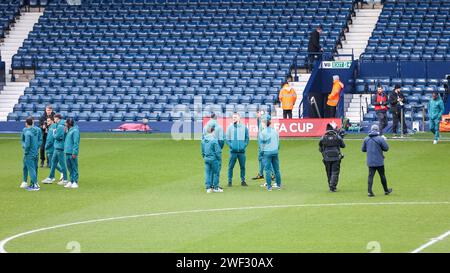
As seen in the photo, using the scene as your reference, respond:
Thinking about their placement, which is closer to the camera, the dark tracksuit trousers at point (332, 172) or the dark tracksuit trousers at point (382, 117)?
the dark tracksuit trousers at point (332, 172)

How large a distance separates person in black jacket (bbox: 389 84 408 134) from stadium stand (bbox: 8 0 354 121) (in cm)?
621

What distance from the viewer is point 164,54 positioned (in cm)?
5362

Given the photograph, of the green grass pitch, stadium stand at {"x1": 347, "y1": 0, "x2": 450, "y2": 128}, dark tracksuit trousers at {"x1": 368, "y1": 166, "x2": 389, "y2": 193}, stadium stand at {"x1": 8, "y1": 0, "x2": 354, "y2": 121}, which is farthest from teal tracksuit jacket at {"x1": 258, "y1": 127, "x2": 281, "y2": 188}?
stadium stand at {"x1": 8, "y1": 0, "x2": 354, "y2": 121}

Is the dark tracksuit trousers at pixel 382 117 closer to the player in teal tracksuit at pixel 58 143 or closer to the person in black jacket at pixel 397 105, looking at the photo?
the person in black jacket at pixel 397 105

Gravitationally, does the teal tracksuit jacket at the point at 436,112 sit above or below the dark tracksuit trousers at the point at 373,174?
above

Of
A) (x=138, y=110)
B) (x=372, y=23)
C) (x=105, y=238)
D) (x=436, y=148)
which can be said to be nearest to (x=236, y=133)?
(x=105, y=238)

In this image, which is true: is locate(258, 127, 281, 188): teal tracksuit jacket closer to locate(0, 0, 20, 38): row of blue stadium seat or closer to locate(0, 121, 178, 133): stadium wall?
locate(0, 121, 178, 133): stadium wall

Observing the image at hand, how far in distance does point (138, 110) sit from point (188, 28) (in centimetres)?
741

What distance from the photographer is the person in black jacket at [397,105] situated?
4312cm

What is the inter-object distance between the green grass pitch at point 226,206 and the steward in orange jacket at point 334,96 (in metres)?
5.78

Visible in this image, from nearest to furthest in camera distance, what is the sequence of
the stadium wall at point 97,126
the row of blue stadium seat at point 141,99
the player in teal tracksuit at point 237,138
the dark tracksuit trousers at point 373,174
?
the dark tracksuit trousers at point 373,174 < the player in teal tracksuit at point 237,138 < the stadium wall at point 97,126 < the row of blue stadium seat at point 141,99

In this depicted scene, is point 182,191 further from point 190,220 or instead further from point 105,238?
point 105,238

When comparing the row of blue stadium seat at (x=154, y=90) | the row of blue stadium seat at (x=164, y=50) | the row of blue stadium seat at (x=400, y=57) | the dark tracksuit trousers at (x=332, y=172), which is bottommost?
the dark tracksuit trousers at (x=332, y=172)

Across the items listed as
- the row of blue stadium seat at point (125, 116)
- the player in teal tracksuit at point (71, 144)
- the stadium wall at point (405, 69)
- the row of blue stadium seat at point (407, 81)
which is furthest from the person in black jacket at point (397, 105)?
the player in teal tracksuit at point (71, 144)
